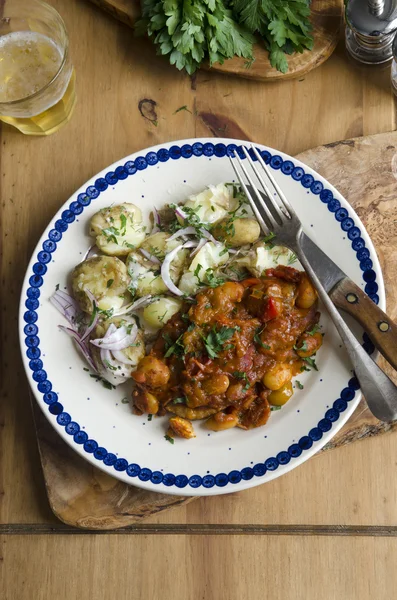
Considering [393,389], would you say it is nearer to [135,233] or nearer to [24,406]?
[135,233]

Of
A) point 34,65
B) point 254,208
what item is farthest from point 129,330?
point 34,65

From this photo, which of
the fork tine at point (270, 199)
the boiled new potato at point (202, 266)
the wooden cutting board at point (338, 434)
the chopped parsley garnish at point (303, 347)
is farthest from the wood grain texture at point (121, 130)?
the boiled new potato at point (202, 266)

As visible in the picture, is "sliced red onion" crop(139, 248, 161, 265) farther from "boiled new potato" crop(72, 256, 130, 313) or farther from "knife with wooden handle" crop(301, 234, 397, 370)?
"knife with wooden handle" crop(301, 234, 397, 370)

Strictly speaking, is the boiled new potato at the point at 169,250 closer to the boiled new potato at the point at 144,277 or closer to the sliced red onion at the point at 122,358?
the boiled new potato at the point at 144,277

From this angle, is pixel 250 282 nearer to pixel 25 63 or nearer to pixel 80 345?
pixel 80 345

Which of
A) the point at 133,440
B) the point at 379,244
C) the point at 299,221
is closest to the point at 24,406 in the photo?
the point at 133,440
